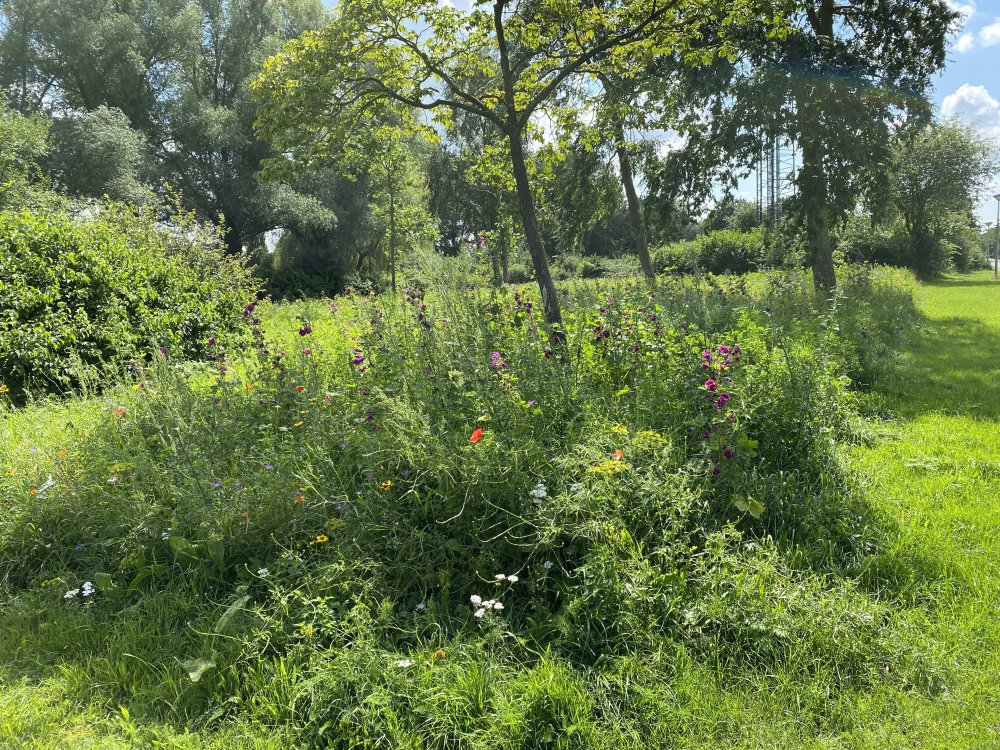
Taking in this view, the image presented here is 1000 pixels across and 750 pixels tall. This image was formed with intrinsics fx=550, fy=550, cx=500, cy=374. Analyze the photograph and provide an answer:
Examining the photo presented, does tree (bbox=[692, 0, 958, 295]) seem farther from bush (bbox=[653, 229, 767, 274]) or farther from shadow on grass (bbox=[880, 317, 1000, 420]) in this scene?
bush (bbox=[653, 229, 767, 274])

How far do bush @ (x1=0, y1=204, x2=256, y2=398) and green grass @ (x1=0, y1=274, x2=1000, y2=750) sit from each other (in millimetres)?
2308

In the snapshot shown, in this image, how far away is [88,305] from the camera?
7059mm

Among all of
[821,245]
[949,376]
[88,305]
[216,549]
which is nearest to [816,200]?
[821,245]

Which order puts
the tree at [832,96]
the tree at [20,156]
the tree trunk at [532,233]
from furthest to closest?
the tree at [20,156] → the tree at [832,96] → the tree trunk at [532,233]

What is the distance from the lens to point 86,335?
6.67 m

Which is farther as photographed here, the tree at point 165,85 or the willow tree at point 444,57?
the tree at point 165,85

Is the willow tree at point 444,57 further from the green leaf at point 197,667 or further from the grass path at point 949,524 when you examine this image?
the green leaf at point 197,667

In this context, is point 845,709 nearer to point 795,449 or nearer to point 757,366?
point 795,449

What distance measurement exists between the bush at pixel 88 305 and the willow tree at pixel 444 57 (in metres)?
2.93

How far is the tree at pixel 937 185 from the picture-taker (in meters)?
28.6

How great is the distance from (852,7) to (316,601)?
16133 mm

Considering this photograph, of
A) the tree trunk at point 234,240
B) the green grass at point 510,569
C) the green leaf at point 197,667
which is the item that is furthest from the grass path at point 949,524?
the tree trunk at point 234,240

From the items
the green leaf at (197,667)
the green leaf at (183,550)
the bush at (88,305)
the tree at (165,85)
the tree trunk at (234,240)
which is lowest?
the green leaf at (197,667)

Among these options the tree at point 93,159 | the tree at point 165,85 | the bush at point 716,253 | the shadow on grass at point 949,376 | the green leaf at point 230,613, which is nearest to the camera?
the green leaf at point 230,613
